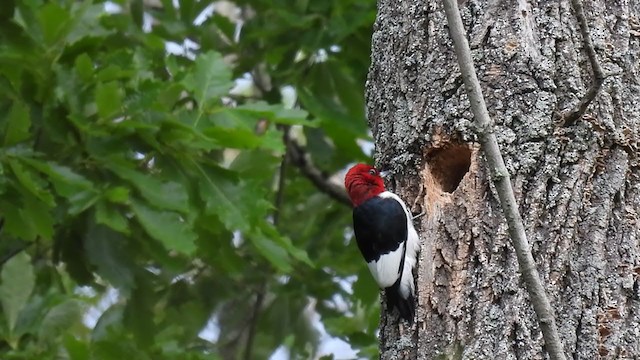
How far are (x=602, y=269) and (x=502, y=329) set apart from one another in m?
0.33

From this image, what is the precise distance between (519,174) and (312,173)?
3622mm

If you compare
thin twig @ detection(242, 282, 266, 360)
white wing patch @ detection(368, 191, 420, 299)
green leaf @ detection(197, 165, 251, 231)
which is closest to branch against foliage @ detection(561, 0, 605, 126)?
white wing patch @ detection(368, 191, 420, 299)

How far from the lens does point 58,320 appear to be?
5.03 metres

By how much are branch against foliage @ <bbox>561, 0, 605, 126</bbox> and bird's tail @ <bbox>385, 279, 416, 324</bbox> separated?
2.28ft

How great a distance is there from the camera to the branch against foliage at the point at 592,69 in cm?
278

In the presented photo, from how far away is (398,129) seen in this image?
3.47m

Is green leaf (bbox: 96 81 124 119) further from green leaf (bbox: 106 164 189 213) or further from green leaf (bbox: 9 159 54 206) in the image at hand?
green leaf (bbox: 9 159 54 206)

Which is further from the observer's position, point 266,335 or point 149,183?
point 266,335

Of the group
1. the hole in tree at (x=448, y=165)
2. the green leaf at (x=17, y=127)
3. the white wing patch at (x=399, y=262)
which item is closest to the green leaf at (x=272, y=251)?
the white wing patch at (x=399, y=262)

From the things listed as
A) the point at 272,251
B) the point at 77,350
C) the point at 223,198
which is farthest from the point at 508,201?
the point at 77,350

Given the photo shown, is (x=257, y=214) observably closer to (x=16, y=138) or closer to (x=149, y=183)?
(x=149, y=183)

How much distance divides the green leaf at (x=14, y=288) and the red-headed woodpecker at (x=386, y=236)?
158cm

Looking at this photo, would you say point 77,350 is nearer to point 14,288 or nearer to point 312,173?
point 14,288

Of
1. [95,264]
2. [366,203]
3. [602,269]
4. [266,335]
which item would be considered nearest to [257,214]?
[366,203]
